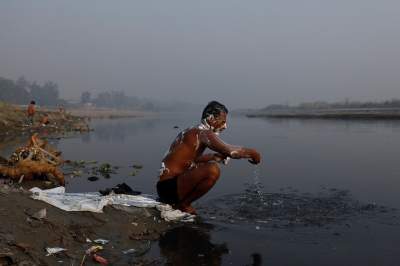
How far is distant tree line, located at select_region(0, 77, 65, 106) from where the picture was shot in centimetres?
15212

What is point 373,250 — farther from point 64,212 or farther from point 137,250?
point 64,212

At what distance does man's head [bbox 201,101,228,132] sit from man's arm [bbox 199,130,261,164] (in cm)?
20

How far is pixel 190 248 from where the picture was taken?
5594mm

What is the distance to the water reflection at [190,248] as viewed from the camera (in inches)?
205

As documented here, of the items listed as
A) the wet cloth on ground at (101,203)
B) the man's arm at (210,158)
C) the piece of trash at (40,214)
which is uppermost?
the man's arm at (210,158)

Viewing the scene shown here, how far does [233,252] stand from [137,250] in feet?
3.99

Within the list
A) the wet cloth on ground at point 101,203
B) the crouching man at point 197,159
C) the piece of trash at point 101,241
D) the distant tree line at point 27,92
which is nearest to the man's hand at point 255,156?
the crouching man at point 197,159

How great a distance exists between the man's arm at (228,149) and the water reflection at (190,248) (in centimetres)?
119

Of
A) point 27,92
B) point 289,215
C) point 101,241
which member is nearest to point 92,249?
point 101,241

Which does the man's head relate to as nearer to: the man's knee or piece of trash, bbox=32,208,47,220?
the man's knee

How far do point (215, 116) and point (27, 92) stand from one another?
17793cm

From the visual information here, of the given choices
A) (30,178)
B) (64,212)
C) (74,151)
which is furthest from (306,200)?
(74,151)

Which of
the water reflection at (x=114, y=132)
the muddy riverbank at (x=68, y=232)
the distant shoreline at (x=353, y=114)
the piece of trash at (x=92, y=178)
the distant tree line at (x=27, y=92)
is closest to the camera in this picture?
the muddy riverbank at (x=68, y=232)

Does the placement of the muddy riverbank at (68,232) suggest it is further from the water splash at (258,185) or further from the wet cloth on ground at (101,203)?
the water splash at (258,185)
